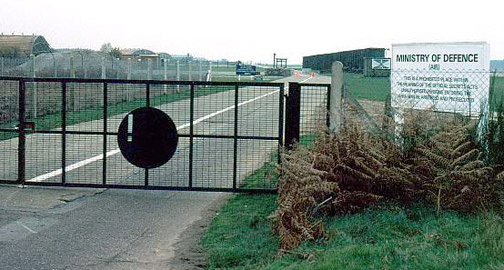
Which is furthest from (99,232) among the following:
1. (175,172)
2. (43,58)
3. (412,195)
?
(43,58)

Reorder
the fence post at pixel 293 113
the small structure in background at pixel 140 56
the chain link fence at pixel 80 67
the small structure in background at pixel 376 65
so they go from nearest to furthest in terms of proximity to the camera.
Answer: the fence post at pixel 293 113 < the small structure in background at pixel 376 65 < the chain link fence at pixel 80 67 < the small structure in background at pixel 140 56

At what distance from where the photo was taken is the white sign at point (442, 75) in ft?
36.9

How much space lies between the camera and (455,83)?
11703 millimetres

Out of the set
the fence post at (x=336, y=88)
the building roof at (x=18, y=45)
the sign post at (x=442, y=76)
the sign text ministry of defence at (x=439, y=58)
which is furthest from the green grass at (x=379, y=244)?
the building roof at (x=18, y=45)

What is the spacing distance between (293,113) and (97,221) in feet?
11.8

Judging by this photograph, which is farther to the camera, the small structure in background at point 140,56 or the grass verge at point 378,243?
the small structure in background at point 140,56

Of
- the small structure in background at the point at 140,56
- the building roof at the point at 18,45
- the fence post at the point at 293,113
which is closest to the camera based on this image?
the fence post at the point at 293,113

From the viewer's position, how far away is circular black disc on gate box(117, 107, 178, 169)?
1209 cm

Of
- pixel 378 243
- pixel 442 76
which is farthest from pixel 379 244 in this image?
pixel 442 76

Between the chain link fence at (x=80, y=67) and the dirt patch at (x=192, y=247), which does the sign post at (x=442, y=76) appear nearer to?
the dirt patch at (x=192, y=247)

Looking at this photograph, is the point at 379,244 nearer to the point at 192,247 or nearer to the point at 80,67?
the point at 192,247

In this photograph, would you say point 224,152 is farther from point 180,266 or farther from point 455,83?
point 180,266

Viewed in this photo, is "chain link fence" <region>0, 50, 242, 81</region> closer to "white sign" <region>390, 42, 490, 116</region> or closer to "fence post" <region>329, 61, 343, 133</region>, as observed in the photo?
"white sign" <region>390, 42, 490, 116</region>

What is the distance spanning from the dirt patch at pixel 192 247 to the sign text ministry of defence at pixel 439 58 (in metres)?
4.51
